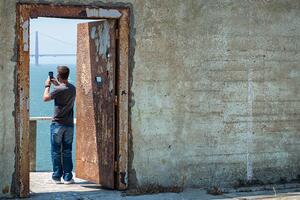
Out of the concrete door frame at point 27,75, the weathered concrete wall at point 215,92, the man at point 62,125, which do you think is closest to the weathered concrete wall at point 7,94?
the concrete door frame at point 27,75

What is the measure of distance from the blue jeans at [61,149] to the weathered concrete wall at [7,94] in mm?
1266

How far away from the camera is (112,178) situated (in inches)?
398

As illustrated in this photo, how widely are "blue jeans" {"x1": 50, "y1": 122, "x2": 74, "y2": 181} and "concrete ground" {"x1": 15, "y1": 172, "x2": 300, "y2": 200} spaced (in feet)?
0.68

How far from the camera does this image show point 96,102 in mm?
10508

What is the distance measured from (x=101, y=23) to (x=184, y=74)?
1421 millimetres

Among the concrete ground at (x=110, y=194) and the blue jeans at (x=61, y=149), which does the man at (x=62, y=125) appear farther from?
the concrete ground at (x=110, y=194)

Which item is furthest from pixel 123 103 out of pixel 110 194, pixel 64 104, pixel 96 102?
pixel 110 194

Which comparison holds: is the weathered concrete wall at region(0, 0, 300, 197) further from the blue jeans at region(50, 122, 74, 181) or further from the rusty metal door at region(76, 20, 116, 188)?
the blue jeans at region(50, 122, 74, 181)

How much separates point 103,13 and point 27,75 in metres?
1.38

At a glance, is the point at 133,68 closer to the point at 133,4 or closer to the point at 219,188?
the point at 133,4

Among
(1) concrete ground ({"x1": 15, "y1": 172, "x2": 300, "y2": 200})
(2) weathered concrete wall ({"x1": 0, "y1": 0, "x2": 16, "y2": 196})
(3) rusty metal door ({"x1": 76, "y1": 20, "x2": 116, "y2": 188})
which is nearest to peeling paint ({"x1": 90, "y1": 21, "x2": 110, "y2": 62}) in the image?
(3) rusty metal door ({"x1": 76, "y1": 20, "x2": 116, "y2": 188})

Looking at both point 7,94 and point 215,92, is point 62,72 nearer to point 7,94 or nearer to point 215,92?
point 7,94

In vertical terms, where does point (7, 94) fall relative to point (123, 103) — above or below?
above

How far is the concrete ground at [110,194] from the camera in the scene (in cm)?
961
